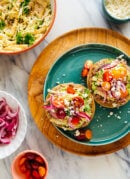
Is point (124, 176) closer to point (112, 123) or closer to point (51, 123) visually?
point (112, 123)

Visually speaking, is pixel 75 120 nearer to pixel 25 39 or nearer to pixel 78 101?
pixel 78 101

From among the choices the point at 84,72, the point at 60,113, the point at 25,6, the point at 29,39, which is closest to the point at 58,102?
the point at 60,113

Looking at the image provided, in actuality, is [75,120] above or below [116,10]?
below

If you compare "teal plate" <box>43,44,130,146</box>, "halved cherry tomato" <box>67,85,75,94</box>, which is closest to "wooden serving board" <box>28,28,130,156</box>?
"teal plate" <box>43,44,130,146</box>

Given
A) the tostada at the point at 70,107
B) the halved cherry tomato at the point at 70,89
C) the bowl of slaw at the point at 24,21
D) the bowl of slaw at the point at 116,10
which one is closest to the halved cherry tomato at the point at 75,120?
the tostada at the point at 70,107

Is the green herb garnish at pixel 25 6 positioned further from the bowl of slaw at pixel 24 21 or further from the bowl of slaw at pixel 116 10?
the bowl of slaw at pixel 116 10

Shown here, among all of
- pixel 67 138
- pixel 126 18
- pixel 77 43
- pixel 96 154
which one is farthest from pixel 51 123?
pixel 126 18

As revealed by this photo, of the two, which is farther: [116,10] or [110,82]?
[116,10]
